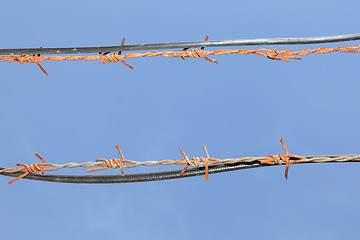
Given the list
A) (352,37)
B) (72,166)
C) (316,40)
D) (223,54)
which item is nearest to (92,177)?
(72,166)

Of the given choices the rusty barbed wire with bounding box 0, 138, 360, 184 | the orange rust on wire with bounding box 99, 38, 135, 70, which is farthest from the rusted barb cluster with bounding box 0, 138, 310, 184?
the orange rust on wire with bounding box 99, 38, 135, 70

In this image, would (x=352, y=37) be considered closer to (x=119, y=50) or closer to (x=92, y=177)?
(x=119, y=50)

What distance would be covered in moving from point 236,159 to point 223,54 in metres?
1.19

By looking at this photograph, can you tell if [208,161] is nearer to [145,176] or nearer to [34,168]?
[145,176]

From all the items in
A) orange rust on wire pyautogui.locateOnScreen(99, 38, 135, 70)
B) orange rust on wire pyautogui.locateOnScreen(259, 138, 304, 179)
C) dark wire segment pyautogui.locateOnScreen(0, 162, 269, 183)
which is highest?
orange rust on wire pyautogui.locateOnScreen(99, 38, 135, 70)

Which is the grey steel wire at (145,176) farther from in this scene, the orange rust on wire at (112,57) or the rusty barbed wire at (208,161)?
the orange rust on wire at (112,57)

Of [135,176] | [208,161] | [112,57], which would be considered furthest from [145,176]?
[112,57]

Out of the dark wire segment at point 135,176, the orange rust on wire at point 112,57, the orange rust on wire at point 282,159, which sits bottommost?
the dark wire segment at point 135,176

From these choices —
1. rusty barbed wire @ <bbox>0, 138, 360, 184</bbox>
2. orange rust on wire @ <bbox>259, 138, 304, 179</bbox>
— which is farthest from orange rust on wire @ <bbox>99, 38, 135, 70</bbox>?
orange rust on wire @ <bbox>259, 138, 304, 179</bbox>

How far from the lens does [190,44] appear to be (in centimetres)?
486

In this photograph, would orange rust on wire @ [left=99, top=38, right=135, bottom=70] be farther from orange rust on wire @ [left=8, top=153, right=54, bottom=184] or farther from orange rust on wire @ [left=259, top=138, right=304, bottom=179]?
orange rust on wire @ [left=259, top=138, right=304, bottom=179]

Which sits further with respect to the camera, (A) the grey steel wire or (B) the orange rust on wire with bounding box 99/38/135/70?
(B) the orange rust on wire with bounding box 99/38/135/70

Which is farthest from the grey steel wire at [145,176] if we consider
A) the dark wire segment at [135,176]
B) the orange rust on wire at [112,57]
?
the orange rust on wire at [112,57]

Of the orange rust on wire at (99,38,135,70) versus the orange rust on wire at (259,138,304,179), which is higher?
the orange rust on wire at (99,38,135,70)
